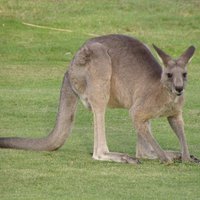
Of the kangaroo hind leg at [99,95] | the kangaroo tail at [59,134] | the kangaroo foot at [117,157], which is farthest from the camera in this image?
the kangaroo tail at [59,134]

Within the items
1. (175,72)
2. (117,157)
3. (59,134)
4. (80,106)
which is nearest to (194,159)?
(117,157)

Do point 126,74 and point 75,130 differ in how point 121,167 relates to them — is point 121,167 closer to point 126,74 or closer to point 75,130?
point 126,74

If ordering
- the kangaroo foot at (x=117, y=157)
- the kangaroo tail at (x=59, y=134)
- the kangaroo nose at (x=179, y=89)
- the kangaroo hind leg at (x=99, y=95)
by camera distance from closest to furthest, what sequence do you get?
1. the kangaroo nose at (x=179, y=89)
2. the kangaroo foot at (x=117, y=157)
3. the kangaroo hind leg at (x=99, y=95)
4. the kangaroo tail at (x=59, y=134)

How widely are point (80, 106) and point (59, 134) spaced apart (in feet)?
15.5

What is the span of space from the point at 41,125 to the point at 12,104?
1.96 meters

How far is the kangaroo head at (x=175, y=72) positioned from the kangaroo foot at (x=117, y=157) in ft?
2.60

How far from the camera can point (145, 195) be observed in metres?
8.72

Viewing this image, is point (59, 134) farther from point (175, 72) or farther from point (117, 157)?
point (175, 72)

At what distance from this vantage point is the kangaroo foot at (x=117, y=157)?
1027 centimetres

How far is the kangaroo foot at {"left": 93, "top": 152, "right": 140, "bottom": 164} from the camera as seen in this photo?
1027 cm

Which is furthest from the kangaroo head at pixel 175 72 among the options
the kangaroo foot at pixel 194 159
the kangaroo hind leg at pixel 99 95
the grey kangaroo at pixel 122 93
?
the kangaroo foot at pixel 194 159

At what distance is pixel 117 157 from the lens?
34.0 feet

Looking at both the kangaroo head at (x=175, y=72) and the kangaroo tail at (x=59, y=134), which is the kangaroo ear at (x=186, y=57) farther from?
the kangaroo tail at (x=59, y=134)

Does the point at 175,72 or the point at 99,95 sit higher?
the point at 175,72
